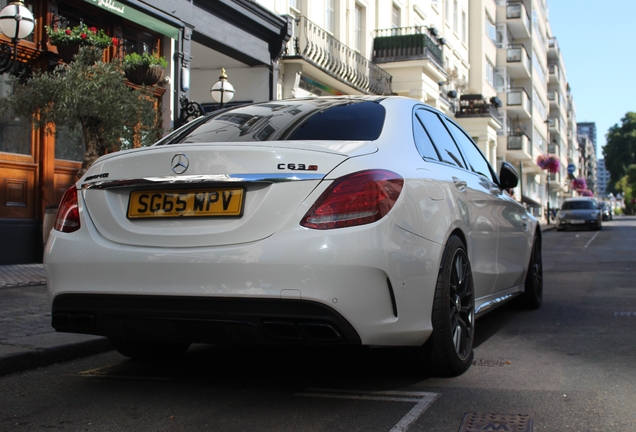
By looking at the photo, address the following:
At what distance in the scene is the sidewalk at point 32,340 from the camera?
4609 millimetres

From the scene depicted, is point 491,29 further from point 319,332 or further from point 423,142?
point 319,332

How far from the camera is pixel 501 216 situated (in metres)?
5.74

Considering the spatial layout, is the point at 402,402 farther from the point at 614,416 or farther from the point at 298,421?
the point at 614,416

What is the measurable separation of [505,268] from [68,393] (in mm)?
3196

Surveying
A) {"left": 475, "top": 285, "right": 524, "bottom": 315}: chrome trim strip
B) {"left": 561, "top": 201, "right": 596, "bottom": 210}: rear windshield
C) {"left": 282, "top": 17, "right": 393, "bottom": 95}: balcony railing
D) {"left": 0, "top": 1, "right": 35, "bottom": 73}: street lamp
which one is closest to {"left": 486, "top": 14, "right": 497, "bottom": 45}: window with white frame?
{"left": 561, "top": 201, "right": 596, "bottom": 210}: rear windshield

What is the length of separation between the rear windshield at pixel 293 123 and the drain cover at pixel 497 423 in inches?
57.7

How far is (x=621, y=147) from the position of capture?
126 metres

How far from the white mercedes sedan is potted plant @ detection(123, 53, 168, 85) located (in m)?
8.79

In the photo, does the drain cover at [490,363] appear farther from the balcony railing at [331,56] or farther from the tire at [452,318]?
the balcony railing at [331,56]

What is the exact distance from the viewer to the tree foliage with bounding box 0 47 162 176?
9.22 metres

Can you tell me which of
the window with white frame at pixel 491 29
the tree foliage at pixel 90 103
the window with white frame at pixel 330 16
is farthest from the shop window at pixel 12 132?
the window with white frame at pixel 491 29

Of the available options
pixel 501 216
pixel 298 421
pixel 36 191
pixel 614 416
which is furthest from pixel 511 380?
pixel 36 191

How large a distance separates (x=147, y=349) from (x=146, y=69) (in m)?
8.71

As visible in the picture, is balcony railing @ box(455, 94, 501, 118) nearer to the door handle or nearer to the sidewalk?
the sidewalk
